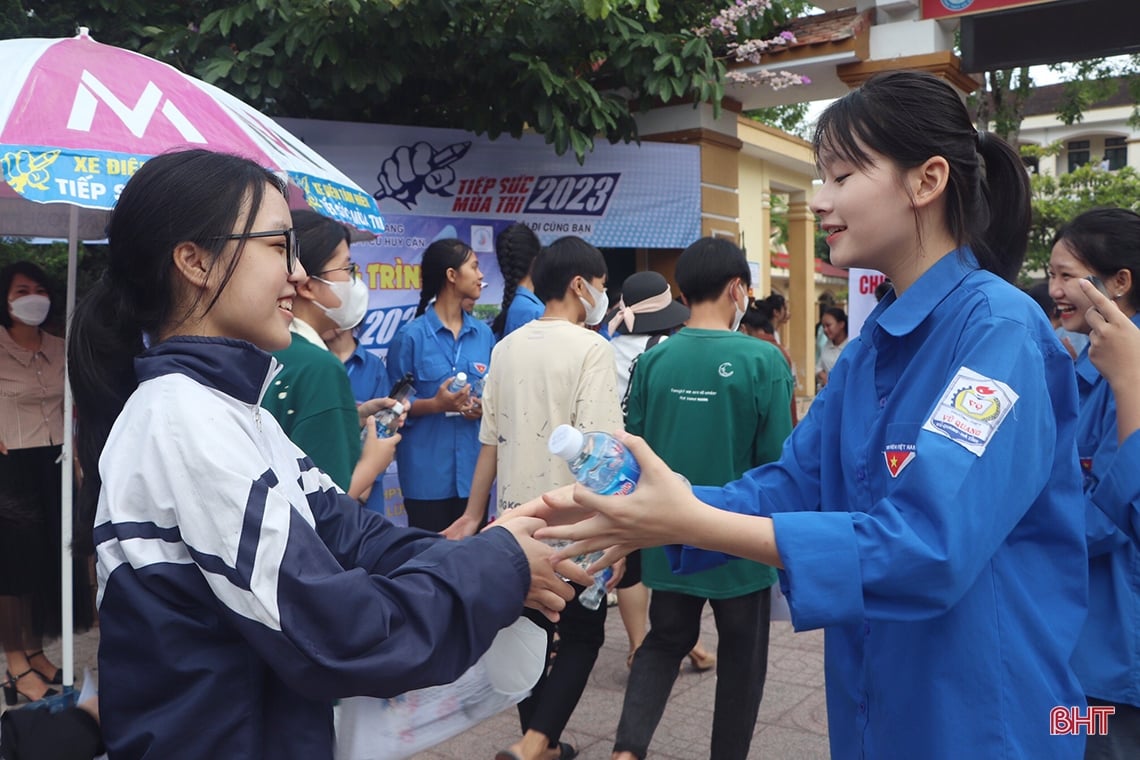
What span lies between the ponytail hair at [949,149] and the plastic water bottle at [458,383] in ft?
9.99

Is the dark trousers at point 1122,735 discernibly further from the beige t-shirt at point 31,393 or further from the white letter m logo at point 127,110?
the beige t-shirt at point 31,393

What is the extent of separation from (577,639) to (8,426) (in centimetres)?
321

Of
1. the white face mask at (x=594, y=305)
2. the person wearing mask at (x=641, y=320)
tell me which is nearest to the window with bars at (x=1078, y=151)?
the person wearing mask at (x=641, y=320)

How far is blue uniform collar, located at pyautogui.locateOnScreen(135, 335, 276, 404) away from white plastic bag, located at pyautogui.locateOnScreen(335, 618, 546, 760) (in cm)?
55

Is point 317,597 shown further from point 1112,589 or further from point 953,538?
point 1112,589

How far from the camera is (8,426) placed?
4.87 m

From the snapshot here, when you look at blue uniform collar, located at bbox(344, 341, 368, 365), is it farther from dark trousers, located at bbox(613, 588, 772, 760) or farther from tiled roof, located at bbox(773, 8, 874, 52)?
tiled roof, located at bbox(773, 8, 874, 52)

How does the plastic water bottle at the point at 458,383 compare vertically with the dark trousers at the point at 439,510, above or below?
above

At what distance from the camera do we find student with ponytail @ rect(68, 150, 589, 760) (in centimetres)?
134

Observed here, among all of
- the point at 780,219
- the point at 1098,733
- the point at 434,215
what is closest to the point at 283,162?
the point at 1098,733

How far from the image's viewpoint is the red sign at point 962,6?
6418 millimetres

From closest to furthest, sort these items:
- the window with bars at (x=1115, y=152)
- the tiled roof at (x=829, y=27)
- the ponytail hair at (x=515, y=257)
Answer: the ponytail hair at (x=515, y=257)
the tiled roof at (x=829, y=27)
the window with bars at (x=1115, y=152)

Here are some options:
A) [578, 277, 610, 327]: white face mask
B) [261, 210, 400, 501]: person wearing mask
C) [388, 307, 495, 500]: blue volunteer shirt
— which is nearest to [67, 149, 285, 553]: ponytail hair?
[261, 210, 400, 501]: person wearing mask

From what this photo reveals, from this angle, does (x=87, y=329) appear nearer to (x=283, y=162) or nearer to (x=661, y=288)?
(x=283, y=162)
